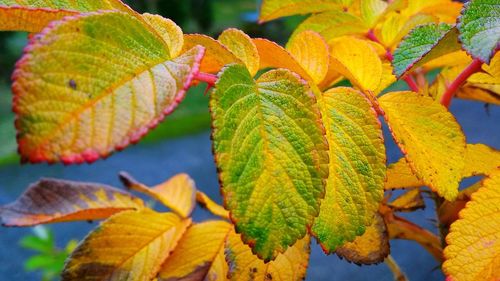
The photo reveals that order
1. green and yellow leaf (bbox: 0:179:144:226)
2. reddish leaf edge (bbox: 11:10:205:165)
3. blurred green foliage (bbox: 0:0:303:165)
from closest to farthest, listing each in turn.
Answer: reddish leaf edge (bbox: 11:10:205:165) → green and yellow leaf (bbox: 0:179:144:226) → blurred green foliage (bbox: 0:0:303:165)

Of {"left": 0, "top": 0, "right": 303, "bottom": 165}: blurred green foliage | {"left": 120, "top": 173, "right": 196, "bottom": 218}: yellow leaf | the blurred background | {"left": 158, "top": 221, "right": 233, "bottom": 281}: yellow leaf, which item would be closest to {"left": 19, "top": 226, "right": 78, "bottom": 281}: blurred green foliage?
the blurred background

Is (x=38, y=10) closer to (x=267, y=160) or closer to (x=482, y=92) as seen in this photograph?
(x=267, y=160)

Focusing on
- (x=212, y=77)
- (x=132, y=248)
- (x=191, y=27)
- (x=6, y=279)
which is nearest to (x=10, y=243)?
(x=6, y=279)

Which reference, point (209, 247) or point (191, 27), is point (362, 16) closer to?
point (209, 247)

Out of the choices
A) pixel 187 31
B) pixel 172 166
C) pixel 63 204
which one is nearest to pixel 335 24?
pixel 63 204

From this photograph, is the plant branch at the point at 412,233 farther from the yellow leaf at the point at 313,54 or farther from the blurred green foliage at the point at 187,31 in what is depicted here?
the blurred green foliage at the point at 187,31

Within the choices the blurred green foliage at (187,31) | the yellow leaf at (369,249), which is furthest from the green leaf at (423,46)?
the blurred green foliage at (187,31)

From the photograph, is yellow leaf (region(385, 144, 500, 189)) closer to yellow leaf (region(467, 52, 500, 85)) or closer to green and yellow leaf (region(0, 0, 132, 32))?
yellow leaf (region(467, 52, 500, 85))
